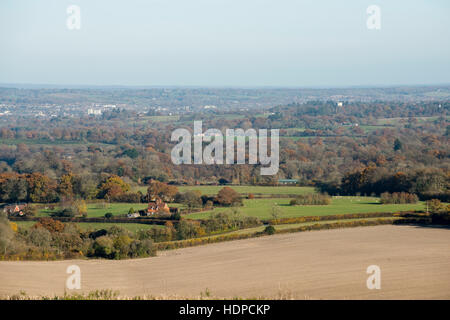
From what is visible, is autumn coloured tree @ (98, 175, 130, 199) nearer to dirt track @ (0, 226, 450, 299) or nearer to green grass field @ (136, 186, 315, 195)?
green grass field @ (136, 186, 315, 195)

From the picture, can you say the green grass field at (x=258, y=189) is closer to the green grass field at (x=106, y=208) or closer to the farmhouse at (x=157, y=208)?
the green grass field at (x=106, y=208)

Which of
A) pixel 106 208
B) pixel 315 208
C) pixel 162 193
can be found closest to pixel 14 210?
pixel 106 208

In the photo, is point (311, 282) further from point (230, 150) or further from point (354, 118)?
point (354, 118)

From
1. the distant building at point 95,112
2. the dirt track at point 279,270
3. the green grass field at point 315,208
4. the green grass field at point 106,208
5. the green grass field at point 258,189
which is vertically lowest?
the green grass field at point 258,189

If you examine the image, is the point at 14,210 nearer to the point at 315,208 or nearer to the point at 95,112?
the point at 315,208

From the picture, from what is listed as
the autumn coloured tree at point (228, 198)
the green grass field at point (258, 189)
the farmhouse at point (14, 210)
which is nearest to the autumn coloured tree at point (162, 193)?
the green grass field at point (258, 189)

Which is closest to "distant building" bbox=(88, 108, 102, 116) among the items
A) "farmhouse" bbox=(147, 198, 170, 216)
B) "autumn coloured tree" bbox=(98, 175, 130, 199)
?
"autumn coloured tree" bbox=(98, 175, 130, 199)
